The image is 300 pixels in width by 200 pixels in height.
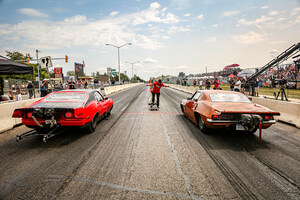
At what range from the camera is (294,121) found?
250 inches

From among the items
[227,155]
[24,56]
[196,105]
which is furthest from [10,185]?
[24,56]

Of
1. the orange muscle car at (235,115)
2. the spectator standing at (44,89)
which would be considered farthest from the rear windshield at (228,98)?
the spectator standing at (44,89)

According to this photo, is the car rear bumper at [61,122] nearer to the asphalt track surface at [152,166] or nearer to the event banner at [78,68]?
the asphalt track surface at [152,166]

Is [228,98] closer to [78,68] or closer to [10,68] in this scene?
[10,68]

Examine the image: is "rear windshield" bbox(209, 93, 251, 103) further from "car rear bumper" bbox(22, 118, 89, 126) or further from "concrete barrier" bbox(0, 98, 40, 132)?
"concrete barrier" bbox(0, 98, 40, 132)

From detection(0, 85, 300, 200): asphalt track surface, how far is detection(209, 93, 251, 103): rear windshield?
1036 millimetres

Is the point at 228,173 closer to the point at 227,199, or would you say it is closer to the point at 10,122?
the point at 227,199

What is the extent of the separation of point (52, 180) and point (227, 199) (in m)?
2.69

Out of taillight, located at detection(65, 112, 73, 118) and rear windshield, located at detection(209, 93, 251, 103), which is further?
rear windshield, located at detection(209, 93, 251, 103)

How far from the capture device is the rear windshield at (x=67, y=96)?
537 centimetres

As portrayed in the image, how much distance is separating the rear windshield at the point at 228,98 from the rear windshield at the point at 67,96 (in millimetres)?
4110

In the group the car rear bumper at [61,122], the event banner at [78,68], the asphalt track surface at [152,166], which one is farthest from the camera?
the event banner at [78,68]

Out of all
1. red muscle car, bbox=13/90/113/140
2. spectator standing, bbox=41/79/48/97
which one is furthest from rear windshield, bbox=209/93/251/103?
spectator standing, bbox=41/79/48/97

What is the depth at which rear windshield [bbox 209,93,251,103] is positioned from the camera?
5.30m
